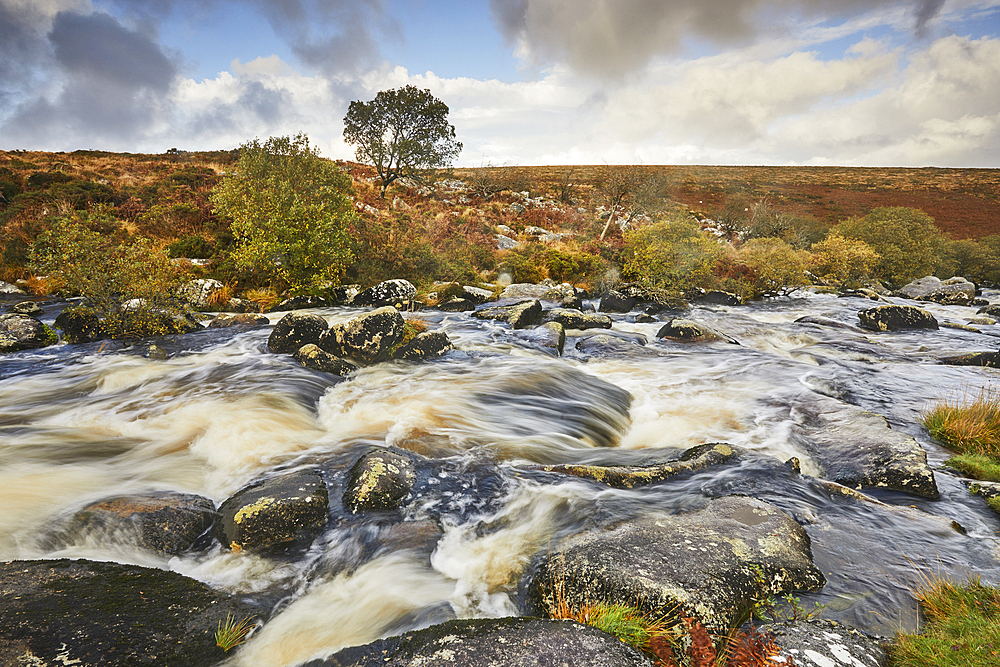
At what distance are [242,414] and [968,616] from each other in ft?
30.7

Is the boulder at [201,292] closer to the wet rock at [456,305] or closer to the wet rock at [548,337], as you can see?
the wet rock at [456,305]

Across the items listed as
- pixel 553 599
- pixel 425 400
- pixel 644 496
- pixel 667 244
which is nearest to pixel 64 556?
pixel 553 599

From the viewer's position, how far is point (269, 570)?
14.0ft

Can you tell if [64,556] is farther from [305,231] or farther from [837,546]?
[305,231]

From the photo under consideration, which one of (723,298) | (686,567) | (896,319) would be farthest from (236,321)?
(896,319)

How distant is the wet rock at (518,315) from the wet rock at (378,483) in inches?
383

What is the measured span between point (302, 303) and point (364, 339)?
7161 mm

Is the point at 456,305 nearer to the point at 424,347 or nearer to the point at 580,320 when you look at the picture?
the point at 580,320

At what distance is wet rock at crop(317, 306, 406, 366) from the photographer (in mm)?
11000

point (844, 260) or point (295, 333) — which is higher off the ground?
point (844, 260)

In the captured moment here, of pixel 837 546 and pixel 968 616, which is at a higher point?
pixel 968 616

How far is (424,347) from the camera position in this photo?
11711 millimetres

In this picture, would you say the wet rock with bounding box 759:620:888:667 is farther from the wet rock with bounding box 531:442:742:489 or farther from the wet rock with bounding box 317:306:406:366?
the wet rock with bounding box 317:306:406:366

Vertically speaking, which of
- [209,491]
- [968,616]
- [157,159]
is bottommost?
[209,491]
